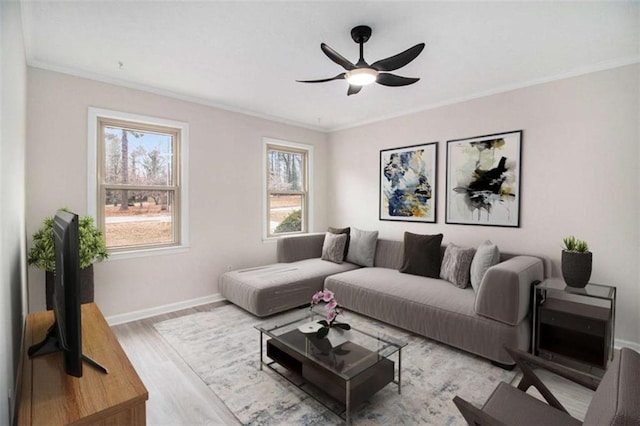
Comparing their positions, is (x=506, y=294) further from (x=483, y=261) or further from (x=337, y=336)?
(x=337, y=336)

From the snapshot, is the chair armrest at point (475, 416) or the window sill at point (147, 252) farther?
the window sill at point (147, 252)

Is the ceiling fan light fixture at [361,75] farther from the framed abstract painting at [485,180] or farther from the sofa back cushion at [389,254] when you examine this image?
the sofa back cushion at [389,254]

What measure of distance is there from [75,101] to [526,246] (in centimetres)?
498

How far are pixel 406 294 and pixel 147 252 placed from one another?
2953 mm

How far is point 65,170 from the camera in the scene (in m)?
3.07

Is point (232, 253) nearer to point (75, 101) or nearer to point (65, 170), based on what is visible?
point (65, 170)

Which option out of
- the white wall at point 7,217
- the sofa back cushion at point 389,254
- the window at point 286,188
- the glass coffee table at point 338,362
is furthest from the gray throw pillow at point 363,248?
the white wall at point 7,217

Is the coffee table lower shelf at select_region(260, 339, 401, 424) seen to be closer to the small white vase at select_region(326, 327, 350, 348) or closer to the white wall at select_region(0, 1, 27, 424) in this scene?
the small white vase at select_region(326, 327, 350, 348)

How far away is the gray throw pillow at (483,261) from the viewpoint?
121 inches

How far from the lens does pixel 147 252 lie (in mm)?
3596

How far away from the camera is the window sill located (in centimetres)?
338

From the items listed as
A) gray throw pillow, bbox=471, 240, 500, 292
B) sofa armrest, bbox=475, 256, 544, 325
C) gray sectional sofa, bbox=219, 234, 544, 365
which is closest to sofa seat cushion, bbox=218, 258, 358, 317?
gray sectional sofa, bbox=219, 234, 544, 365

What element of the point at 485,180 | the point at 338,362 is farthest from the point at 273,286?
the point at 485,180

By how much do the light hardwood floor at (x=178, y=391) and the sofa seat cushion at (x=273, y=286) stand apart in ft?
3.10
